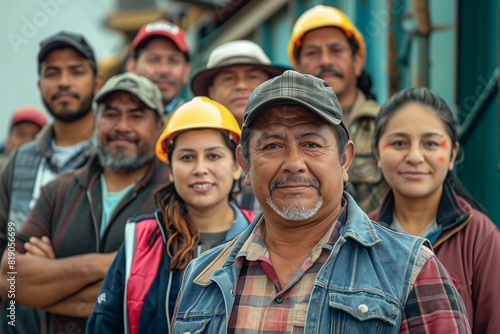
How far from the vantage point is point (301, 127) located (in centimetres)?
259

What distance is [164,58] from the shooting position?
566 cm

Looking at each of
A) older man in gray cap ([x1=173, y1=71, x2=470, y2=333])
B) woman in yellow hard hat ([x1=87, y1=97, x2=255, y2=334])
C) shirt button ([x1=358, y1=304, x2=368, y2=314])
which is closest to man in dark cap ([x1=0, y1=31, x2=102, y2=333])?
woman in yellow hard hat ([x1=87, y1=97, x2=255, y2=334])

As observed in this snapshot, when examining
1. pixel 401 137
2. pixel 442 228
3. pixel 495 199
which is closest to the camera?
pixel 442 228

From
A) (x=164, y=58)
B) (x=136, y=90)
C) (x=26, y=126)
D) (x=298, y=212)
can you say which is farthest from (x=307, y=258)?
(x=26, y=126)

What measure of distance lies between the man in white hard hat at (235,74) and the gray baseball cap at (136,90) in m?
0.48

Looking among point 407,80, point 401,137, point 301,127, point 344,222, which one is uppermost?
point 407,80

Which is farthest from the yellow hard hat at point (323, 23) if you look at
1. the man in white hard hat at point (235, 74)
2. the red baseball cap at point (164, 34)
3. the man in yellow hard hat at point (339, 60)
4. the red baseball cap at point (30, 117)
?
the red baseball cap at point (30, 117)

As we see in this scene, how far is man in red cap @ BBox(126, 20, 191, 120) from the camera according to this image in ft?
18.3

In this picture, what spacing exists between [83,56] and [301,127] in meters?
3.20

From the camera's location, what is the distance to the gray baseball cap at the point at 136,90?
4531 millimetres

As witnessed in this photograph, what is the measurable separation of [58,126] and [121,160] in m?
1.10

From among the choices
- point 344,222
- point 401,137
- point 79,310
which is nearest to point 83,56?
point 79,310

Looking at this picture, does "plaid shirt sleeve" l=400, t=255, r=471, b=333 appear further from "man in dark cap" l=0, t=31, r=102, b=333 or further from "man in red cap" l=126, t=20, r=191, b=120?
A: "man in red cap" l=126, t=20, r=191, b=120

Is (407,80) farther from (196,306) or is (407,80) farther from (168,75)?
(196,306)
